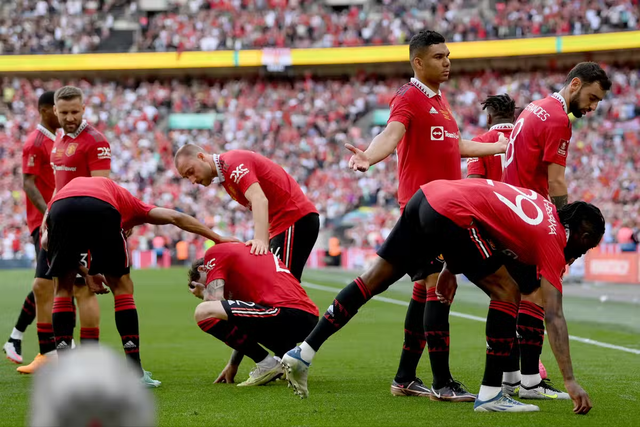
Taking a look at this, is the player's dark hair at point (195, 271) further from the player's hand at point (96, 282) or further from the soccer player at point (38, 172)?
the soccer player at point (38, 172)

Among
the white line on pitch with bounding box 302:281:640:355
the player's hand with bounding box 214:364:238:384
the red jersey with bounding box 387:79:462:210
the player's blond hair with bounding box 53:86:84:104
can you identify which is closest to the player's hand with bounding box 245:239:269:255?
the player's hand with bounding box 214:364:238:384

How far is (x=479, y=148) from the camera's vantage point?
676cm

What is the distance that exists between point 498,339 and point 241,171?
2.45 metres

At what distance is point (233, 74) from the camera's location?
1747 inches

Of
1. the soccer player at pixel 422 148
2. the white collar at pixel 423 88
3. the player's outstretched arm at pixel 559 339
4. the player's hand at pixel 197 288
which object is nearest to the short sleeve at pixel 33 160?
the player's hand at pixel 197 288

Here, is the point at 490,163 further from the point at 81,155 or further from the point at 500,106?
the point at 81,155

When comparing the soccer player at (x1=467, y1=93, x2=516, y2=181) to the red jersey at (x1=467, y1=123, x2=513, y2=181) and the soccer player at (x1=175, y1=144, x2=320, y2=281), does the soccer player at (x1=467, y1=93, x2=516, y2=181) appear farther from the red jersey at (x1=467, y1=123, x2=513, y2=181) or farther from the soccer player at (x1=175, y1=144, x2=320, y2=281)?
the soccer player at (x1=175, y1=144, x2=320, y2=281)

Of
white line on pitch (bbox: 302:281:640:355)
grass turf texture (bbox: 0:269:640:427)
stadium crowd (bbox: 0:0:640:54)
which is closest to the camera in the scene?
grass turf texture (bbox: 0:269:640:427)

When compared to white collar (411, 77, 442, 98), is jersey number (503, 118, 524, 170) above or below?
below

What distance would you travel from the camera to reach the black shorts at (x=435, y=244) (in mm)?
5301

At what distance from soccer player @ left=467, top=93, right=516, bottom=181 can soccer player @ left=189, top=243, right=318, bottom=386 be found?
73.1 inches

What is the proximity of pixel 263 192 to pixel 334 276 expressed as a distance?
63.0 feet

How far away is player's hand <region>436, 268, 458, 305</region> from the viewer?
5996mm

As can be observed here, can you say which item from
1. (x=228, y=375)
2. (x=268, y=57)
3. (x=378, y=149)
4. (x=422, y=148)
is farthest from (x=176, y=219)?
(x=268, y=57)
